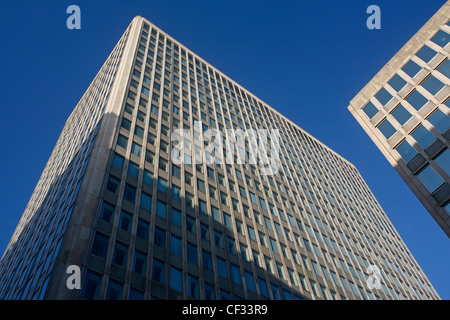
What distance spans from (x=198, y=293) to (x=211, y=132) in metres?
28.4

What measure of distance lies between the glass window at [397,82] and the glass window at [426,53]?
8.45ft

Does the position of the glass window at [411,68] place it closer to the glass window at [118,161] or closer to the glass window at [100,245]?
the glass window at [118,161]

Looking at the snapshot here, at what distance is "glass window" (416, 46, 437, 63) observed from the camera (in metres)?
33.8

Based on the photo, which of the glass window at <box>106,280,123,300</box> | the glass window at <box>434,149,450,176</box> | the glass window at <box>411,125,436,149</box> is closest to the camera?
the glass window at <box>106,280,123,300</box>

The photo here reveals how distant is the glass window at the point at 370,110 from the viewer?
37844mm

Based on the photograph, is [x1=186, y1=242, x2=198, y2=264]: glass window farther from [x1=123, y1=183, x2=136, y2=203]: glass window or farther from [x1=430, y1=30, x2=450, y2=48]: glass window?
[x1=430, y1=30, x2=450, y2=48]: glass window

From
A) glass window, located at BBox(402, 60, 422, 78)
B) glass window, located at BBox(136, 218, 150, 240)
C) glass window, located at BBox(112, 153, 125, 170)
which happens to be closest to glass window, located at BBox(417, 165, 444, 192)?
glass window, located at BBox(402, 60, 422, 78)

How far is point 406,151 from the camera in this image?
32.8 metres

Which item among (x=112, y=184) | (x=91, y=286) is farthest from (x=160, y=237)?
(x=91, y=286)

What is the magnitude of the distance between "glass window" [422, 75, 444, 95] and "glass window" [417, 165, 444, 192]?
7063mm

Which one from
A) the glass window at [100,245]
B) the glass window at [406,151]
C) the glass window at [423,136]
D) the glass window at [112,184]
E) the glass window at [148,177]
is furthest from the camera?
the glass window at [148,177]

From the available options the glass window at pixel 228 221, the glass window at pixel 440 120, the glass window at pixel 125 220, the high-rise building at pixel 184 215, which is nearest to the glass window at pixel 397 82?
the glass window at pixel 440 120

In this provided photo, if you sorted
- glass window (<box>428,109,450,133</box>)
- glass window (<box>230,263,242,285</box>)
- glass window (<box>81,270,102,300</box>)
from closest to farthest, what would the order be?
glass window (<box>81,270,102,300</box>) < glass window (<box>428,109,450,133</box>) < glass window (<box>230,263,242,285</box>)

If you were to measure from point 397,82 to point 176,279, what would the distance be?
1129 inches
